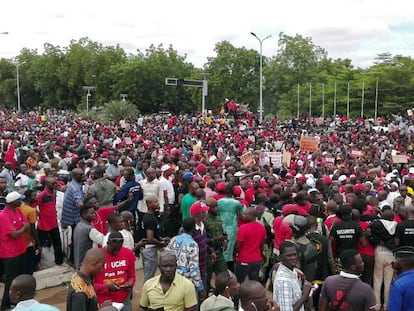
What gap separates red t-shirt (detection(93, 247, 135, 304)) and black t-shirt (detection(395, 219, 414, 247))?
3.49 m

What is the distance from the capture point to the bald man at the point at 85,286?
13.2ft

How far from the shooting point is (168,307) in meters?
4.38

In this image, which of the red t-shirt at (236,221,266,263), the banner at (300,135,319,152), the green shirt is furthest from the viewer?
the banner at (300,135,319,152)

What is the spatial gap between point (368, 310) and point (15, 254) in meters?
4.18

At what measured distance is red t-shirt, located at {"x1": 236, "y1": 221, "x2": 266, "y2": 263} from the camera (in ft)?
21.5

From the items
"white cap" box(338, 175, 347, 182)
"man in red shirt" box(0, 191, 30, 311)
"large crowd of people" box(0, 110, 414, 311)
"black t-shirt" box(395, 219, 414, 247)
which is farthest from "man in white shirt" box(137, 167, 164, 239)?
"white cap" box(338, 175, 347, 182)

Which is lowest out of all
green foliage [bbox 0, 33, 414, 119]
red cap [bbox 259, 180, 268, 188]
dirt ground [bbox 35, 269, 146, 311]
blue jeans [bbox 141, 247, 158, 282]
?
dirt ground [bbox 35, 269, 146, 311]

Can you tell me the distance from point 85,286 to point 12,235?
245cm

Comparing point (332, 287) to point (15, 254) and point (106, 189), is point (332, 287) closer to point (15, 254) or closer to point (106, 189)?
point (15, 254)

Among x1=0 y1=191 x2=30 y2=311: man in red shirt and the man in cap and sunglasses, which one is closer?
the man in cap and sunglasses

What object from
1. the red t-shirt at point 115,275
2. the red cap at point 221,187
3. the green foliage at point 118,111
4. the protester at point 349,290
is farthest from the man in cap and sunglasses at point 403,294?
the green foliage at point 118,111

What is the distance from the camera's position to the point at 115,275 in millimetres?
4879

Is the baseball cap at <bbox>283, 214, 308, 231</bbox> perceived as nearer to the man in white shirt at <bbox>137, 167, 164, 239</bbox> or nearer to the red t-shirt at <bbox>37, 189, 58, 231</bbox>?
the man in white shirt at <bbox>137, 167, 164, 239</bbox>

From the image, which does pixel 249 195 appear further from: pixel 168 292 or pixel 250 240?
pixel 168 292
